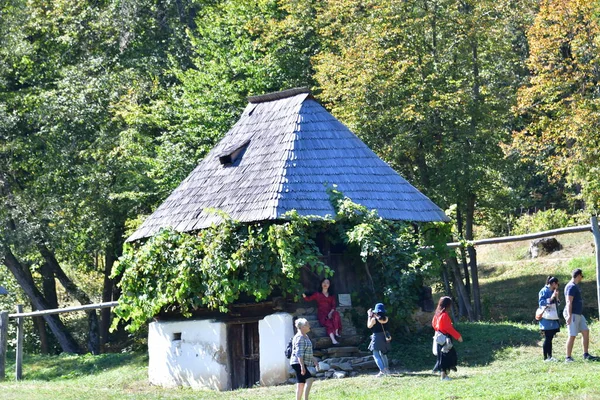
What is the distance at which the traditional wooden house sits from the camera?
1838 cm

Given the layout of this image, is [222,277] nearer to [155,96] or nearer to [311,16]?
[311,16]

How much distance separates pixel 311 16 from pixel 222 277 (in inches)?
491

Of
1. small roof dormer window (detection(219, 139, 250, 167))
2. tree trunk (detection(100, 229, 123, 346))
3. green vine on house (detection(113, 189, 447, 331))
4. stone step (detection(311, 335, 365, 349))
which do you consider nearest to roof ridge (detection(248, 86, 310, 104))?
small roof dormer window (detection(219, 139, 250, 167))

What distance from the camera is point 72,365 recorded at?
82.9 feet

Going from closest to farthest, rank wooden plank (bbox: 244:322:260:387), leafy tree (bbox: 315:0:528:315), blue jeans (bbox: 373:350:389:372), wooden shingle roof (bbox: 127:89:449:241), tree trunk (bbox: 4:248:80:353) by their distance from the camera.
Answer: blue jeans (bbox: 373:350:389:372), wooden shingle roof (bbox: 127:89:449:241), wooden plank (bbox: 244:322:260:387), leafy tree (bbox: 315:0:528:315), tree trunk (bbox: 4:248:80:353)

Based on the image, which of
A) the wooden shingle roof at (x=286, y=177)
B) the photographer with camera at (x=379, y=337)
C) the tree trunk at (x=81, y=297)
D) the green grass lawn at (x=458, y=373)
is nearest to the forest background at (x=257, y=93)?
the tree trunk at (x=81, y=297)

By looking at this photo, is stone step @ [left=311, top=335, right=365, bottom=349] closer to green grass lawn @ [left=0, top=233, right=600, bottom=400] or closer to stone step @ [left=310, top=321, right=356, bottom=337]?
stone step @ [left=310, top=321, right=356, bottom=337]

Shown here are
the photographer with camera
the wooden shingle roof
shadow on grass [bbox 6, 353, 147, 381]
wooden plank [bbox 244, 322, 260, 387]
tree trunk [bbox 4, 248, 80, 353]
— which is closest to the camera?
the photographer with camera

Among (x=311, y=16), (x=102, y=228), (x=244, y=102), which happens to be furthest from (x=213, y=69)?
(x=102, y=228)

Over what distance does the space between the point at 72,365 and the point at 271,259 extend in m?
9.46

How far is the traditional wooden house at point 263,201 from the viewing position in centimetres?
1838

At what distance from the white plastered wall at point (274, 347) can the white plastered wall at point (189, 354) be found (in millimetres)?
1003

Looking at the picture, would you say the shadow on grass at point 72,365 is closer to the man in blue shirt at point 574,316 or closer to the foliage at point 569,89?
the foliage at point 569,89

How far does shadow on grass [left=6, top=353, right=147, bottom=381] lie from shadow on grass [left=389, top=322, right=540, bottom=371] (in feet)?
23.5
